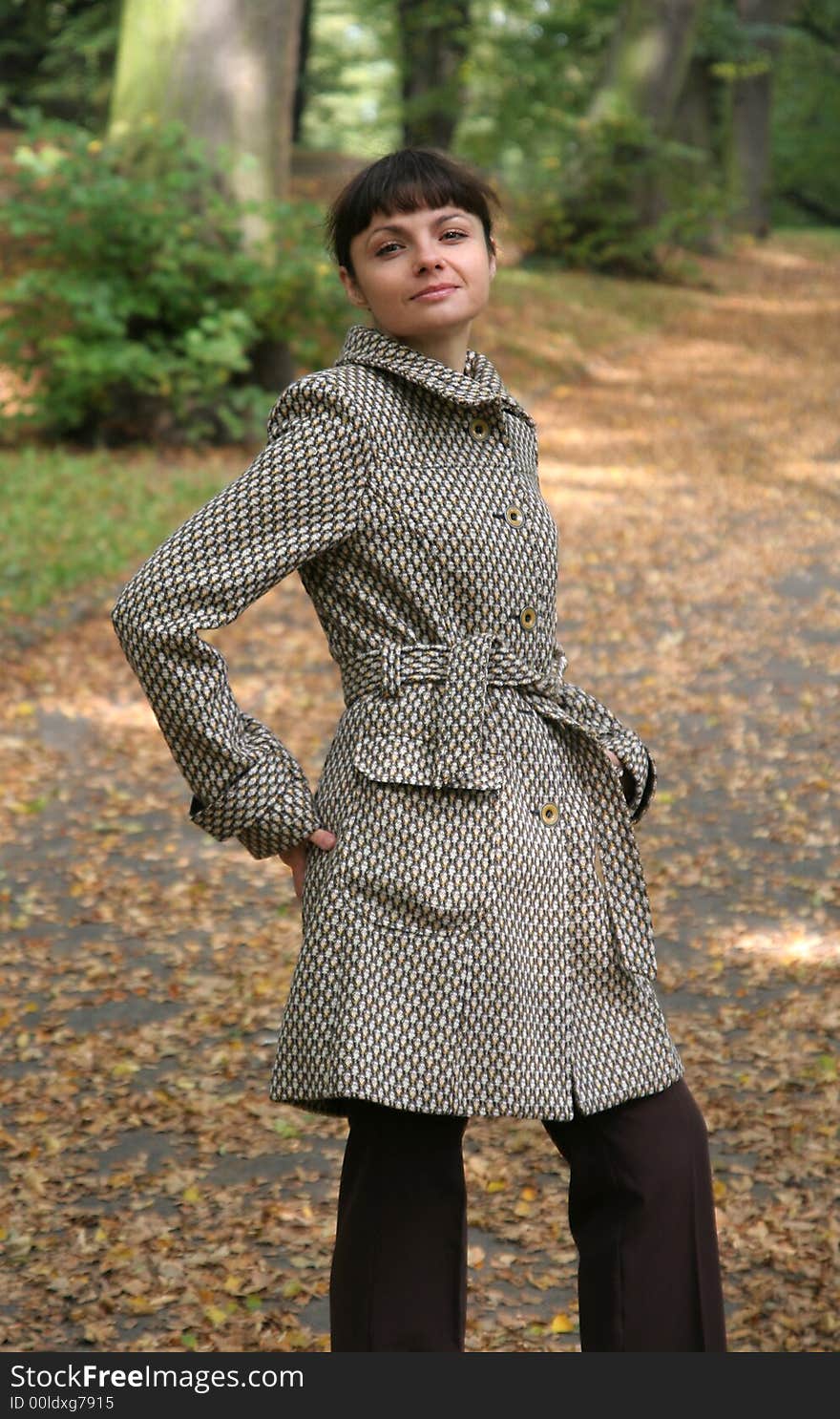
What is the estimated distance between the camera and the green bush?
1076 cm

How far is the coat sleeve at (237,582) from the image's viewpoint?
2.24 m

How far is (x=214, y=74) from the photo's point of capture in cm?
1151

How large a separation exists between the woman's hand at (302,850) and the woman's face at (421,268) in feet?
2.41

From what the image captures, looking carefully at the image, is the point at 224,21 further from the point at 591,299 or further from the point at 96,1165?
the point at 96,1165

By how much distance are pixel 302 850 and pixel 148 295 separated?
30.3 ft

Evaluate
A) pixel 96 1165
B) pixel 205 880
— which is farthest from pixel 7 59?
pixel 96 1165

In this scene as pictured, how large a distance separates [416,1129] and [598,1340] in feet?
1.40

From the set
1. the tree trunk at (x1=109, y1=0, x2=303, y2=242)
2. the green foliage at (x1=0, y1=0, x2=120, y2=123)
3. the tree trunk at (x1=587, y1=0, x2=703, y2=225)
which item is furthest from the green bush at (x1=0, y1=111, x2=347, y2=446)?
the tree trunk at (x1=587, y1=0, x2=703, y2=225)

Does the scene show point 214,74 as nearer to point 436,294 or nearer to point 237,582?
point 436,294

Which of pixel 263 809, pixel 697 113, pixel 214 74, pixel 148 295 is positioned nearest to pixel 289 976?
pixel 263 809

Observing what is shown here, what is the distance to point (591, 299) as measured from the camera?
19031 millimetres

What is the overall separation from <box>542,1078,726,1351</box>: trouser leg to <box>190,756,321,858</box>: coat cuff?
55cm

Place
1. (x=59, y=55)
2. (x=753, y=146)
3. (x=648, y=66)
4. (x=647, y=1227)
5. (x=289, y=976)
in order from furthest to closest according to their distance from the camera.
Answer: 1. (x=753, y=146)
2. (x=59, y=55)
3. (x=648, y=66)
4. (x=289, y=976)
5. (x=647, y=1227)

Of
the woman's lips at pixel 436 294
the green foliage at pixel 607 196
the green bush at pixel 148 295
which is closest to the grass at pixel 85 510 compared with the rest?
the green bush at pixel 148 295
